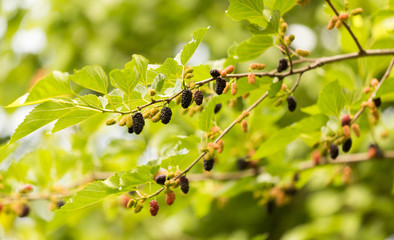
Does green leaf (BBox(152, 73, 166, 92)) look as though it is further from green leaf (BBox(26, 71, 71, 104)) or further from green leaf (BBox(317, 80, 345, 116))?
green leaf (BBox(317, 80, 345, 116))

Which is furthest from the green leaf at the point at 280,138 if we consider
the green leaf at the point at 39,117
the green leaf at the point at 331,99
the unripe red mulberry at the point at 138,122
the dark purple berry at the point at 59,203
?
the dark purple berry at the point at 59,203

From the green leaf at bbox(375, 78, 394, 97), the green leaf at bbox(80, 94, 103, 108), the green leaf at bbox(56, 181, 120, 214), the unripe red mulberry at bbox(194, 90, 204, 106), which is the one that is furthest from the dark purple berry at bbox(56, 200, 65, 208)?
the green leaf at bbox(375, 78, 394, 97)

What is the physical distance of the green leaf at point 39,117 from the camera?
33.4 inches

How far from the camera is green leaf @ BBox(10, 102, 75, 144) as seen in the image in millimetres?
850

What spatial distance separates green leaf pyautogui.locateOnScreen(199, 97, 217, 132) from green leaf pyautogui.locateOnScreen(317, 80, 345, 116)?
32cm

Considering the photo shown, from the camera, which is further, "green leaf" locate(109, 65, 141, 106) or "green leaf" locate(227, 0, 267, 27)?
"green leaf" locate(227, 0, 267, 27)

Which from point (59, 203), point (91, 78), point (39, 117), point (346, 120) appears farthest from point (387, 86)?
point (59, 203)

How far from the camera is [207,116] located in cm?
108

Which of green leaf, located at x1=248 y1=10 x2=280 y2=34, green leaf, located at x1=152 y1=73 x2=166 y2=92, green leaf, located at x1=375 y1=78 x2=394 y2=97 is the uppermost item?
green leaf, located at x1=248 y1=10 x2=280 y2=34

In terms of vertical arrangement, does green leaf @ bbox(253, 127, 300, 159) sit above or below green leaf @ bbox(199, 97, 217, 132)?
below

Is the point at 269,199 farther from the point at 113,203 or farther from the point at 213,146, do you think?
the point at 213,146

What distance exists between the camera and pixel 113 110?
93 centimetres

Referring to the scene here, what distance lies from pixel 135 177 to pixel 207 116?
0.87ft

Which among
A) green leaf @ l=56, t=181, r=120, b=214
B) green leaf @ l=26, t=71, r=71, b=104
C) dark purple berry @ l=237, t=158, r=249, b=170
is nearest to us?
green leaf @ l=26, t=71, r=71, b=104
